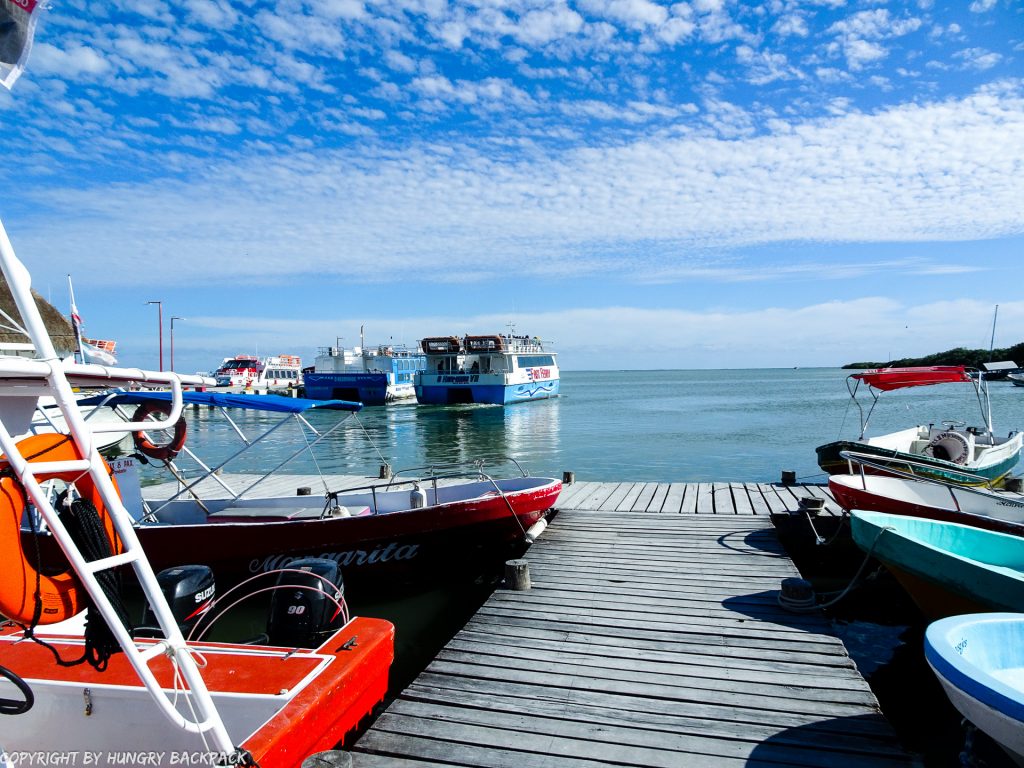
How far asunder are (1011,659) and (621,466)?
55.3 feet

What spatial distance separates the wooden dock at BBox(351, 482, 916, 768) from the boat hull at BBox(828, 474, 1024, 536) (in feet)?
4.73

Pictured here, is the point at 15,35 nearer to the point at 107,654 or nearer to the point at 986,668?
the point at 107,654

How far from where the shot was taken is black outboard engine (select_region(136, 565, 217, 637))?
206 inches

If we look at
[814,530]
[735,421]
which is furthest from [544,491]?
[735,421]

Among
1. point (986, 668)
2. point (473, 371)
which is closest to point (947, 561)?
point (986, 668)

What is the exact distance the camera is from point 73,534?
9.20ft

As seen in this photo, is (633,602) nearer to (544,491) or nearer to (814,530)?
(544,491)

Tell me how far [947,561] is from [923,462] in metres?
5.83

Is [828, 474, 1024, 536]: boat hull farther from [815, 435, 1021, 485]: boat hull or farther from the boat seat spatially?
the boat seat

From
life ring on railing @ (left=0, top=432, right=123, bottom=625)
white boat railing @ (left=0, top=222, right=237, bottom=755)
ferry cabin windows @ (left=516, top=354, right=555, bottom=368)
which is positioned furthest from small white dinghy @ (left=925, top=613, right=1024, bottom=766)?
ferry cabin windows @ (left=516, top=354, right=555, bottom=368)

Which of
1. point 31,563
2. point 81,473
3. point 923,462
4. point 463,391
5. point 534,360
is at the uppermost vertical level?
point 81,473

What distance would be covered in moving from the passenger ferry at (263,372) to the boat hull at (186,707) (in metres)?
54.7

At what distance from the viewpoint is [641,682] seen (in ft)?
14.8

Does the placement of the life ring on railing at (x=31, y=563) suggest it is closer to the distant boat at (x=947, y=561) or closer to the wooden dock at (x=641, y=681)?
the wooden dock at (x=641, y=681)
